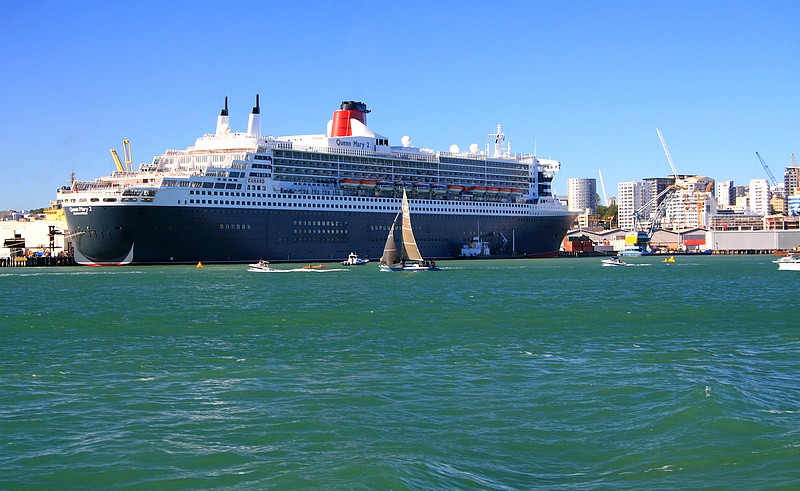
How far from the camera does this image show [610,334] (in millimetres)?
30422

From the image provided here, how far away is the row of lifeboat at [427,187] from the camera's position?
94.2 metres

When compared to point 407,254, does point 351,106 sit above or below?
above

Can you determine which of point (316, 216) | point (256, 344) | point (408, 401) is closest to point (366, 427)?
point (408, 401)

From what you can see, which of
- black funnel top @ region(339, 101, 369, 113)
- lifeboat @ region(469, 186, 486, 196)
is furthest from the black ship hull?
black funnel top @ region(339, 101, 369, 113)

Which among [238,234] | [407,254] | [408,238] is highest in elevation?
[238,234]

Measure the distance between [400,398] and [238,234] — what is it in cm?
6337

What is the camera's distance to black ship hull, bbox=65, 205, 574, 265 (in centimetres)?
7638

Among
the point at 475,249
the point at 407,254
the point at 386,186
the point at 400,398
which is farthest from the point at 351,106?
the point at 400,398

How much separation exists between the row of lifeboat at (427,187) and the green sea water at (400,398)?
182 feet

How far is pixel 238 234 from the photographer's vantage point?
8100 cm

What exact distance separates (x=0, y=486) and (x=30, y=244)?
98867mm

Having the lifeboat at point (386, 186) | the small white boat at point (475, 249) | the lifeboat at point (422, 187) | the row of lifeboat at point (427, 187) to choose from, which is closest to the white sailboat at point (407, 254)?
the row of lifeboat at point (427, 187)

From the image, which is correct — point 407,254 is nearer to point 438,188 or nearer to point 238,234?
point 238,234

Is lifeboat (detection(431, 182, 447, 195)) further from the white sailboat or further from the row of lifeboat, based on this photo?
the white sailboat
